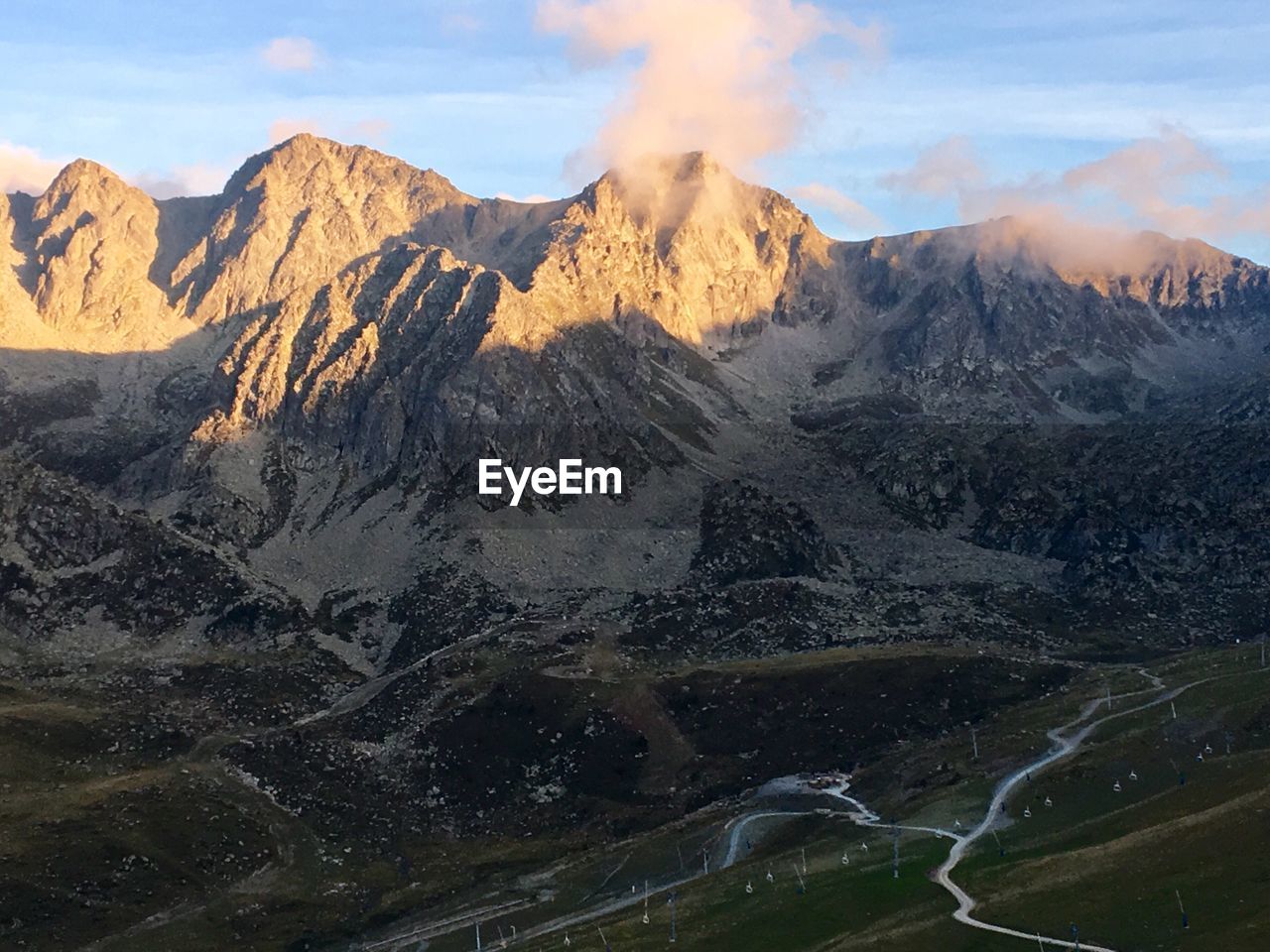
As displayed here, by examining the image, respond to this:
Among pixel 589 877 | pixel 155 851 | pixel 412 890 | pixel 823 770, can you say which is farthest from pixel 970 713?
pixel 155 851

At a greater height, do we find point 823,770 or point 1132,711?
point 1132,711

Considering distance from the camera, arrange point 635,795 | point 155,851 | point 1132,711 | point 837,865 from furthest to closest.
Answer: point 635,795
point 1132,711
point 155,851
point 837,865

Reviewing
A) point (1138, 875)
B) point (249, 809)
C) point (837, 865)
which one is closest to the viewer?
point (1138, 875)

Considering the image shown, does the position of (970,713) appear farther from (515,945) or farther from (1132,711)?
(515,945)

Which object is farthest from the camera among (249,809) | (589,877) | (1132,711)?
(249,809)

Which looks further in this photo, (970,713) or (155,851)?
(970,713)

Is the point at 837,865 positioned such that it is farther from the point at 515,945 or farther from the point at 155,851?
the point at 155,851

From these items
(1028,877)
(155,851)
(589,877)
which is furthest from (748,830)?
(155,851)

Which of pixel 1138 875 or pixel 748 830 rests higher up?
pixel 1138 875

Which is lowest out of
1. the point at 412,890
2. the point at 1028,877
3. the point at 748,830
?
the point at 412,890
